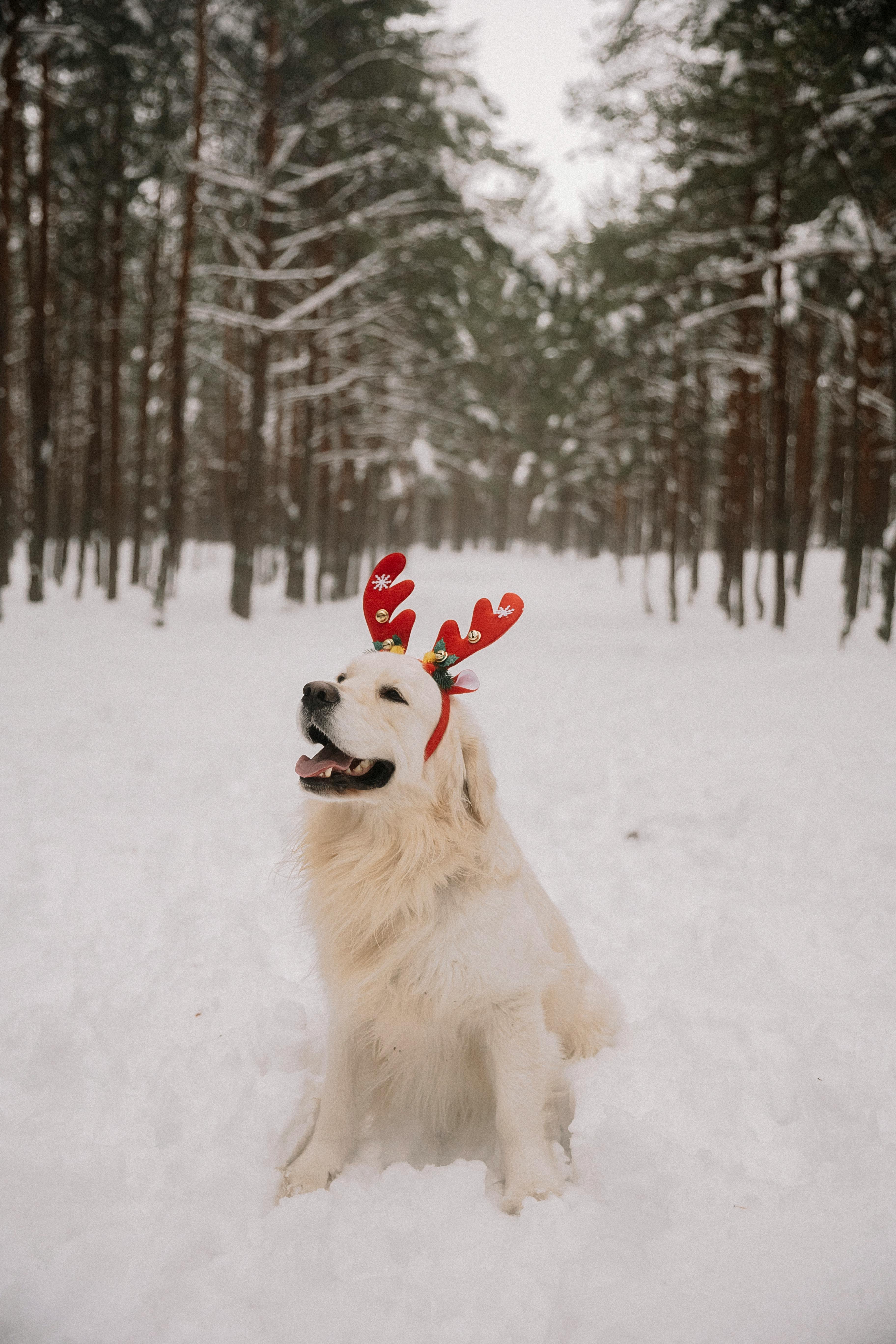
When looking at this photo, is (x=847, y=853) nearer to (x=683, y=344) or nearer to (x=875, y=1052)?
(x=875, y=1052)

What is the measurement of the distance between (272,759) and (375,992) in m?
3.99

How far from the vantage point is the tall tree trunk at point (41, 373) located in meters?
11.1

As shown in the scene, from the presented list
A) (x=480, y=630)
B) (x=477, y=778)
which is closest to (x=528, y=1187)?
(x=477, y=778)

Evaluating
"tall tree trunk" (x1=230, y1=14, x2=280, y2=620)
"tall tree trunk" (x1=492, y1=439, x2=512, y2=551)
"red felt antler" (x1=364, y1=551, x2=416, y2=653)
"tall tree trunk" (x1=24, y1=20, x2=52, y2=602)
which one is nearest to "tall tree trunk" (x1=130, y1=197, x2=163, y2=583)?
"tall tree trunk" (x1=24, y1=20, x2=52, y2=602)

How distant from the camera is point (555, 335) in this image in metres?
24.4

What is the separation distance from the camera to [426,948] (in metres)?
2.07

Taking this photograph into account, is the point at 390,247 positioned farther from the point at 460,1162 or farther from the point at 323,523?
the point at 460,1162

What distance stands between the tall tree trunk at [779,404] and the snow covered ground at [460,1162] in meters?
6.73

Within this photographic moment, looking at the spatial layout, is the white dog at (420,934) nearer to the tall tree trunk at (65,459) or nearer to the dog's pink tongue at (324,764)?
the dog's pink tongue at (324,764)

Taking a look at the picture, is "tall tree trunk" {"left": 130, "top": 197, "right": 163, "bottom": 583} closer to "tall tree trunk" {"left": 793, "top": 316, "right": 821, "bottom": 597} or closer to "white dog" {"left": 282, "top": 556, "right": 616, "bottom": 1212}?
"white dog" {"left": 282, "top": 556, "right": 616, "bottom": 1212}

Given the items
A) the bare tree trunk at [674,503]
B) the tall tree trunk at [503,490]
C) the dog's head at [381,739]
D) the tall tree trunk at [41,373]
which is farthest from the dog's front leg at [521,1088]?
the tall tree trunk at [503,490]

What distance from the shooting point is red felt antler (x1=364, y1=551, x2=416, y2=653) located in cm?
234

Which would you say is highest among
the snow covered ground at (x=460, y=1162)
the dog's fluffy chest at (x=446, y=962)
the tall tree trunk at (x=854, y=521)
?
the tall tree trunk at (x=854, y=521)

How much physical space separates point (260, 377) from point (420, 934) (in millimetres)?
12224
